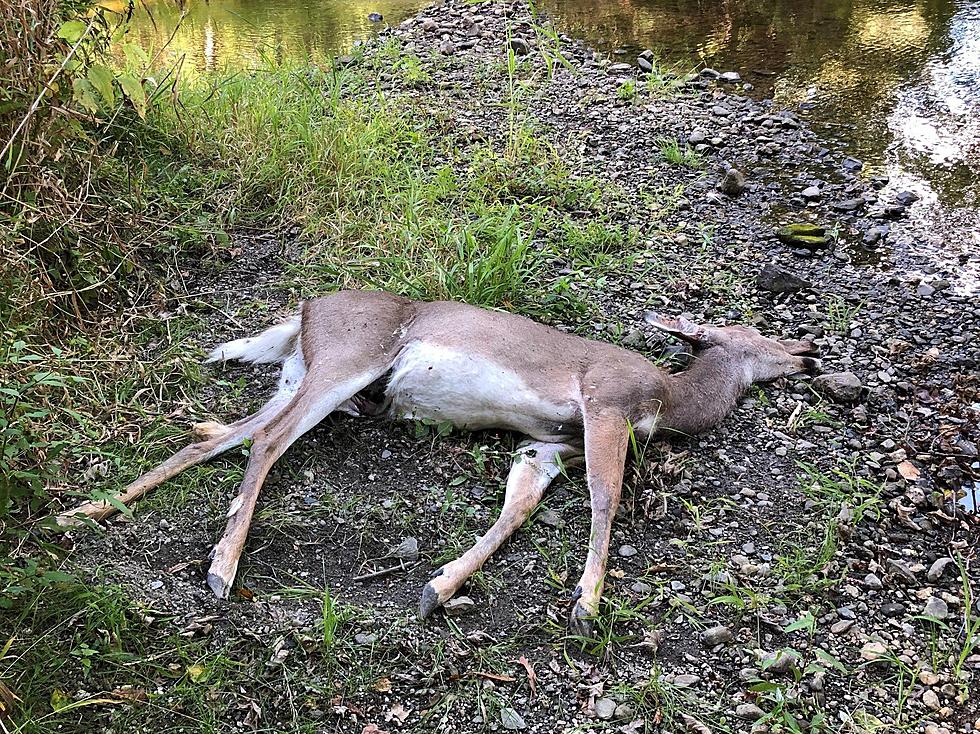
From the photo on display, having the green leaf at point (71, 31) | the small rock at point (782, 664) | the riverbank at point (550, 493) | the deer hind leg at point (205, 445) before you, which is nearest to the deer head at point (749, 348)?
the riverbank at point (550, 493)

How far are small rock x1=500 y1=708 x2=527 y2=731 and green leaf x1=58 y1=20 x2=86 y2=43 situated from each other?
3.26 m

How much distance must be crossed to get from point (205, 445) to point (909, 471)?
3058mm

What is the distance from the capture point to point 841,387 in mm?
4598

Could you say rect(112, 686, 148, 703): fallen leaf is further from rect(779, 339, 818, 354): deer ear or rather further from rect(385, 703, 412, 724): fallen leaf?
rect(779, 339, 818, 354): deer ear

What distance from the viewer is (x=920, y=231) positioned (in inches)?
240

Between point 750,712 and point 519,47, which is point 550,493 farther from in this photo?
point 519,47

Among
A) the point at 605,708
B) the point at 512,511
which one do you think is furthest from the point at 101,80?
the point at 605,708

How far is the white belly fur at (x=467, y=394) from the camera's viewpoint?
405 centimetres

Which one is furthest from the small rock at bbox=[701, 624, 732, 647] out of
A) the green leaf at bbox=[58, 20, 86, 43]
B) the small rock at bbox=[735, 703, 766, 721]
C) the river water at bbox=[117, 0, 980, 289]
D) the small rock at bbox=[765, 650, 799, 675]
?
the river water at bbox=[117, 0, 980, 289]

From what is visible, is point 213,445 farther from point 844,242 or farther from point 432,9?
point 432,9

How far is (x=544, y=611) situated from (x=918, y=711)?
1.27 m

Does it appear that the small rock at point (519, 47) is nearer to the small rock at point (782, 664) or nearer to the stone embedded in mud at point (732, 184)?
the stone embedded in mud at point (732, 184)

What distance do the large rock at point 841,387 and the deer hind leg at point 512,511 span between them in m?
1.42

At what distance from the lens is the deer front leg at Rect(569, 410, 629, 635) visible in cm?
334
